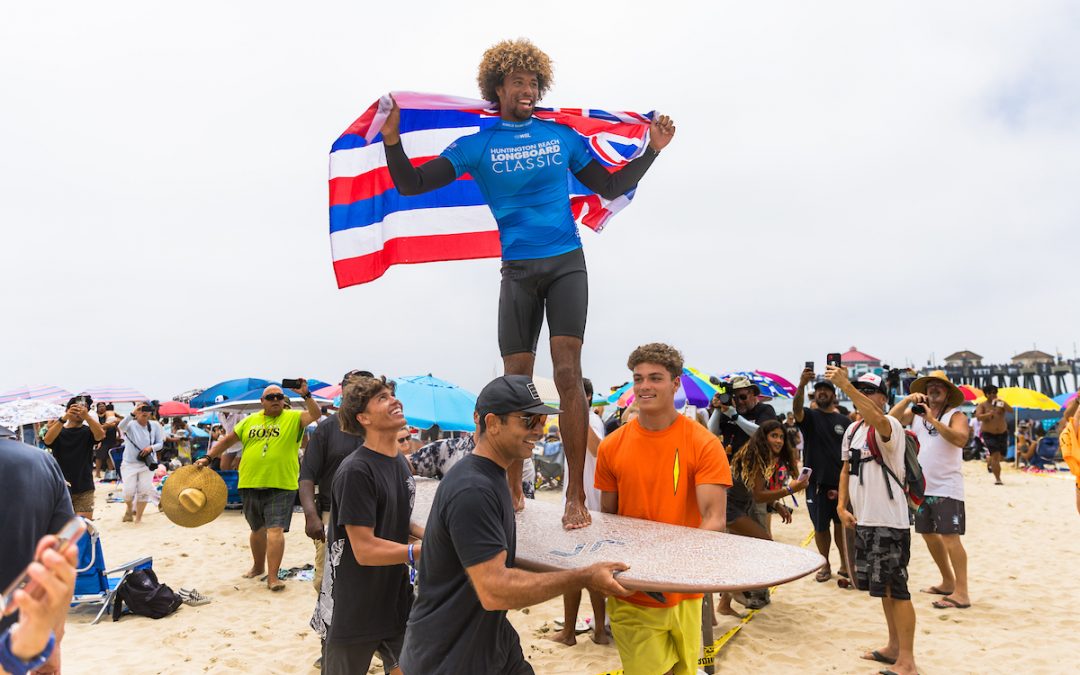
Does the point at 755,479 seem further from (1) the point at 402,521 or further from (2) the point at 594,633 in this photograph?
(1) the point at 402,521

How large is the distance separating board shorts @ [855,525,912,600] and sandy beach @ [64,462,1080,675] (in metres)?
0.78

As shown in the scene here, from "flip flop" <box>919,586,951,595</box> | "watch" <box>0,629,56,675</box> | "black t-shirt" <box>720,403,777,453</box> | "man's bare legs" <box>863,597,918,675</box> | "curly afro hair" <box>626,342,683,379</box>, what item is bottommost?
"flip flop" <box>919,586,951,595</box>

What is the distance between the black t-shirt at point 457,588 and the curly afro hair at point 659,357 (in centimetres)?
116

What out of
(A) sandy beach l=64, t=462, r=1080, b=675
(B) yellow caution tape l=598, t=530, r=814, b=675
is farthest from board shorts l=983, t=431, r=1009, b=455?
(B) yellow caution tape l=598, t=530, r=814, b=675

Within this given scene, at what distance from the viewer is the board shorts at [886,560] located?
4867 mm

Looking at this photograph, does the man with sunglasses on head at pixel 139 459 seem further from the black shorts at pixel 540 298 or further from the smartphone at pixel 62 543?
the smartphone at pixel 62 543

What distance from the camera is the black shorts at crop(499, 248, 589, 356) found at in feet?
11.1

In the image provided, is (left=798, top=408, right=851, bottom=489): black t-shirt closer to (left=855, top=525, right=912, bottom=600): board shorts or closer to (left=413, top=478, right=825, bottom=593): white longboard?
(left=855, top=525, right=912, bottom=600): board shorts

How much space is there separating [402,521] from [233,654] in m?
3.36

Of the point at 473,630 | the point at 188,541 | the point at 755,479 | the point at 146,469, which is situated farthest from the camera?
the point at 146,469

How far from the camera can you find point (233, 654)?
18.5 ft

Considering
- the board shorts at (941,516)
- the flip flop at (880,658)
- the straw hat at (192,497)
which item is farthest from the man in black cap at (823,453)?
the straw hat at (192,497)

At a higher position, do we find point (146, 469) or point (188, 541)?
point (146, 469)

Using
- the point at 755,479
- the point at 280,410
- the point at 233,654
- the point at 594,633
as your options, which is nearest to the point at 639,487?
the point at 594,633
